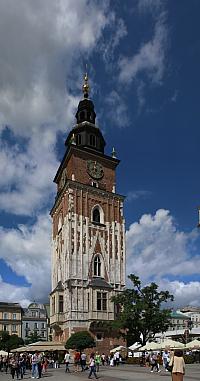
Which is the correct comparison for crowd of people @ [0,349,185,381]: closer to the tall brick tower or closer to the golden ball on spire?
the tall brick tower

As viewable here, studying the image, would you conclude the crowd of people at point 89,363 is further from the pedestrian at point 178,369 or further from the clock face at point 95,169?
the clock face at point 95,169

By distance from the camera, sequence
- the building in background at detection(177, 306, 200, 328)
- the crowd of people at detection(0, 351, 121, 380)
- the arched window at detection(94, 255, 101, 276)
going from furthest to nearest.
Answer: the building in background at detection(177, 306, 200, 328) → the arched window at detection(94, 255, 101, 276) → the crowd of people at detection(0, 351, 121, 380)

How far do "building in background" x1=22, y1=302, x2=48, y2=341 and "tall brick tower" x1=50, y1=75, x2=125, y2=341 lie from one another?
57411mm

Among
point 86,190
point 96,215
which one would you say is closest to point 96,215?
point 96,215

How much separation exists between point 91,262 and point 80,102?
88.9 ft

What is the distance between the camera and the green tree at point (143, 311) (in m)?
45.4

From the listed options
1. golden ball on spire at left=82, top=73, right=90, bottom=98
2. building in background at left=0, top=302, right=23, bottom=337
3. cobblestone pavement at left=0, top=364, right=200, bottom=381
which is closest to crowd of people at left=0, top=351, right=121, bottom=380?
cobblestone pavement at left=0, top=364, right=200, bottom=381

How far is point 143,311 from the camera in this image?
4581cm

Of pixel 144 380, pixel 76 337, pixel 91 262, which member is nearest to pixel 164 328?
pixel 76 337

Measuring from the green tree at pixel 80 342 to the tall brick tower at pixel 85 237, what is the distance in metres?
4.14

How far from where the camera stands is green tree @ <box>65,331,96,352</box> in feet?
155

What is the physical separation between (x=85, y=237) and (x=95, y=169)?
34.7ft

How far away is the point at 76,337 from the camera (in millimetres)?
47969

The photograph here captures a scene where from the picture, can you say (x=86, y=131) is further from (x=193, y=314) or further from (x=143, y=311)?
(x=193, y=314)
